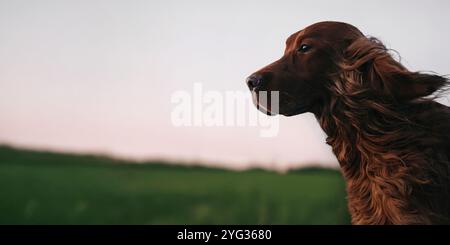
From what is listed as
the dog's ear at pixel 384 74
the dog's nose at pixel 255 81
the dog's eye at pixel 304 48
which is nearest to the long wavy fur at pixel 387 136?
the dog's ear at pixel 384 74

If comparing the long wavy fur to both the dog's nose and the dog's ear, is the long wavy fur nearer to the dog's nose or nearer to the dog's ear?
the dog's ear

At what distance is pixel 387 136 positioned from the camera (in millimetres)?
2482

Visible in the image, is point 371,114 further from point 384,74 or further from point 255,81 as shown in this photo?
point 255,81

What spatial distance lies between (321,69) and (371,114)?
1.02 feet

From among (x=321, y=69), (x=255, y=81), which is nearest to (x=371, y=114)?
(x=321, y=69)

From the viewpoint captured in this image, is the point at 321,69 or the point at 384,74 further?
the point at 321,69

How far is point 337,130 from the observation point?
259 centimetres

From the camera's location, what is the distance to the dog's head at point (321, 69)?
2.52 metres

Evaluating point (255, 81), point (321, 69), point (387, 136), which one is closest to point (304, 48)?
point (321, 69)

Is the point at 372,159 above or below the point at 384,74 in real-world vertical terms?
below

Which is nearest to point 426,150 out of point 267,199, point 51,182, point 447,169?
point 447,169

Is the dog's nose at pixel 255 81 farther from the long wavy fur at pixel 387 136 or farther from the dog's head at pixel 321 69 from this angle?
the long wavy fur at pixel 387 136
